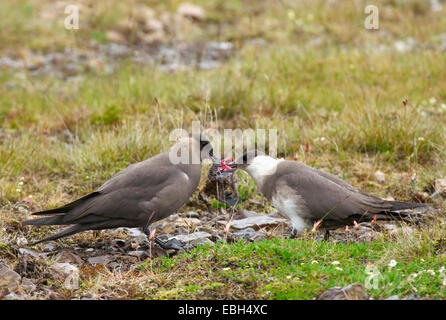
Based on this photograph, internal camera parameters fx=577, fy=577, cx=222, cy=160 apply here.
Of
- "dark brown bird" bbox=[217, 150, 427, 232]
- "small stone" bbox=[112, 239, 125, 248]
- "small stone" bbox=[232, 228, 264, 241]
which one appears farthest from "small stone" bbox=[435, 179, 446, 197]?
"small stone" bbox=[112, 239, 125, 248]

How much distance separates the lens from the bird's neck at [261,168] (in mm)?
4859

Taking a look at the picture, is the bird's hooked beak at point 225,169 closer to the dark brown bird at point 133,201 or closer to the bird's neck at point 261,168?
the bird's neck at point 261,168

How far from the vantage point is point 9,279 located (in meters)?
3.77

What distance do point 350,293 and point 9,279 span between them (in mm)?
2174

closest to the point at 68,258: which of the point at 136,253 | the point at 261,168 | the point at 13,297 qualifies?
the point at 136,253

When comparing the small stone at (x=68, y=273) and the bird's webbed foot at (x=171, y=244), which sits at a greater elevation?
the small stone at (x=68, y=273)

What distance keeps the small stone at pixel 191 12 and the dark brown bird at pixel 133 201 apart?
6955 mm

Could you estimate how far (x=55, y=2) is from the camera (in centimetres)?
1188

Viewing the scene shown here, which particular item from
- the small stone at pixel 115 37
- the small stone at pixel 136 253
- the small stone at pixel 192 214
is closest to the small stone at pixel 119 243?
the small stone at pixel 136 253

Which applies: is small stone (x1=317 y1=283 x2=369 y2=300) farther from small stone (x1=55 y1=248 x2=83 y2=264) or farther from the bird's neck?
small stone (x1=55 y1=248 x2=83 y2=264)

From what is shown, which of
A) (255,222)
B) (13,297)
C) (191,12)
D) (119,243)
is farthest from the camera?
(191,12)

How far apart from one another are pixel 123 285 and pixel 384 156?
132 inches

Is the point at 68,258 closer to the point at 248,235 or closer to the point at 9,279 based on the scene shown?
the point at 9,279

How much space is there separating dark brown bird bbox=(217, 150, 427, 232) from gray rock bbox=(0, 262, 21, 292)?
6.74 feet
